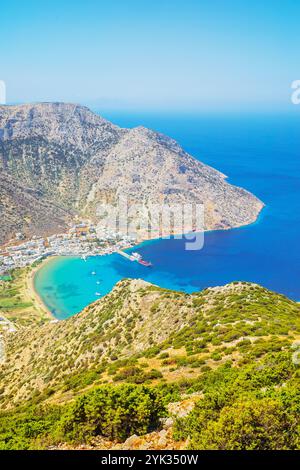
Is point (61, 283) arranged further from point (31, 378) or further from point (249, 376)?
point (249, 376)

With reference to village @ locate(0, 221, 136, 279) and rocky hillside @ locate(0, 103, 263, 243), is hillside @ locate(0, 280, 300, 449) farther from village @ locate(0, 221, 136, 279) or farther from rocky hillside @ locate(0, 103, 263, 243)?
rocky hillside @ locate(0, 103, 263, 243)

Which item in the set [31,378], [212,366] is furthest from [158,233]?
[212,366]

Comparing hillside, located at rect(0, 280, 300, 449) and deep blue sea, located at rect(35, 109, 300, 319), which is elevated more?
hillside, located at rect(0, 280, 300, 449)

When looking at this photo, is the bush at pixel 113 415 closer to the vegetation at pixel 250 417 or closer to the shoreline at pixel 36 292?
the vegetation at pixel 250 417

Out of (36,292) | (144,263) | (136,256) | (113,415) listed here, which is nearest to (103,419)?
(113,415)

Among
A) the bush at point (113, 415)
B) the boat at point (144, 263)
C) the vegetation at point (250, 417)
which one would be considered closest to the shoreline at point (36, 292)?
the boat at point (144, 263)

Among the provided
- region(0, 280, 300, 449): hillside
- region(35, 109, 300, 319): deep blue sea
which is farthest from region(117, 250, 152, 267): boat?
region(0, 280, 300, 449): hillside
